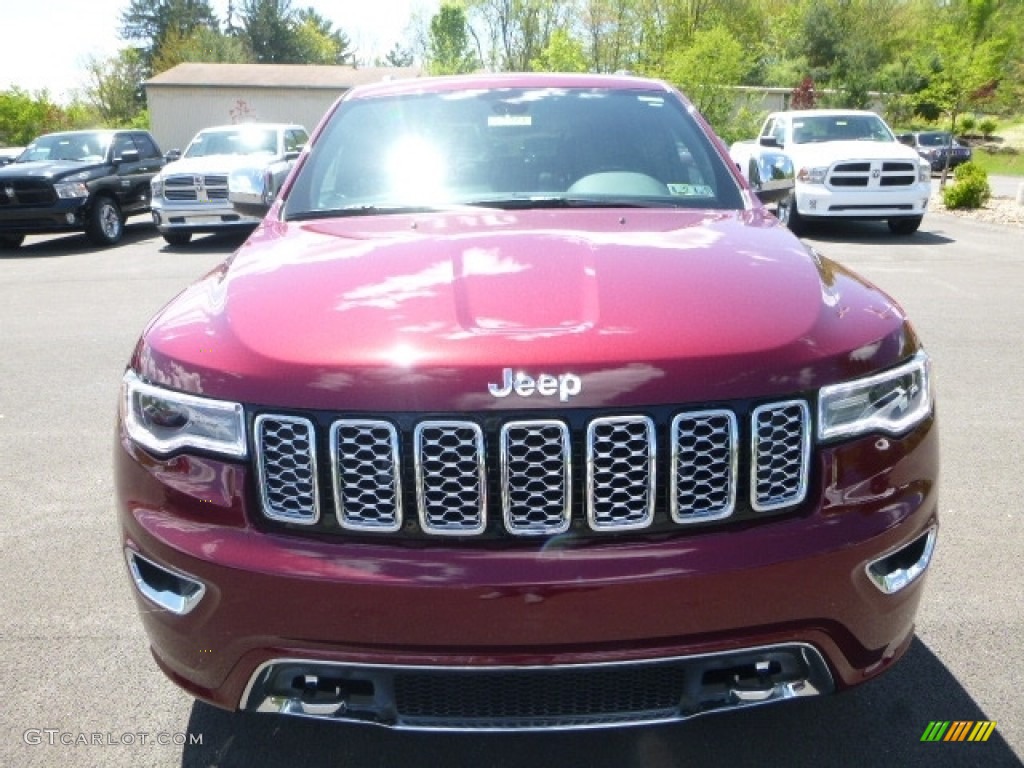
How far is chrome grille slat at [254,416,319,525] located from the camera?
1918mm

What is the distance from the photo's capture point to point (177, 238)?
14195 millimetres

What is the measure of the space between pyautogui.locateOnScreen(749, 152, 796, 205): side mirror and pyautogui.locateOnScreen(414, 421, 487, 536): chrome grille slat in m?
2.27

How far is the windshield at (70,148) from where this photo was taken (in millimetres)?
15258

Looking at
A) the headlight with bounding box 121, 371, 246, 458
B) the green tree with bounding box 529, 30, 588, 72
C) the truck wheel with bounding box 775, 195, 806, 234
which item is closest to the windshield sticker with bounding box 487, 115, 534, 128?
the headlight with bounding box 121, 371, 246, 458

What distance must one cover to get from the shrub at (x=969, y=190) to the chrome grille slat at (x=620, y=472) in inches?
700

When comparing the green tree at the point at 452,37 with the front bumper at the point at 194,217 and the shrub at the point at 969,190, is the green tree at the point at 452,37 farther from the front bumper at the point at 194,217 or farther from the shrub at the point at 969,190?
the front bumper at the point at 194,217

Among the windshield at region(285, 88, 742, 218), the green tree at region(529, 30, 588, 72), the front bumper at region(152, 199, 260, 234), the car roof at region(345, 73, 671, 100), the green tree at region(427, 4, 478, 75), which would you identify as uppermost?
the green tree at region(427, 4, 478, 75)

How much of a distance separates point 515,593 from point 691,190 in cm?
191

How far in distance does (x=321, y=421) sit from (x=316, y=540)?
0.25 meters

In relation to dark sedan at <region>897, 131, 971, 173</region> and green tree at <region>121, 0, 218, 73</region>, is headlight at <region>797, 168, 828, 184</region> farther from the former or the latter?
green tree at <region>121, 0, 218, 73</region>

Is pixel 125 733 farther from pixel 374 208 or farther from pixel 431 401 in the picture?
pixel 374 208

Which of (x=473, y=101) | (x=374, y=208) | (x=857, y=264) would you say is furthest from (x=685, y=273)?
(x=857, y=264)

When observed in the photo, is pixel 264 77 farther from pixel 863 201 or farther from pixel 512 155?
pixel 512 155

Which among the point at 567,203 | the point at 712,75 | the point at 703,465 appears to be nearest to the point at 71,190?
the point at 567,203
